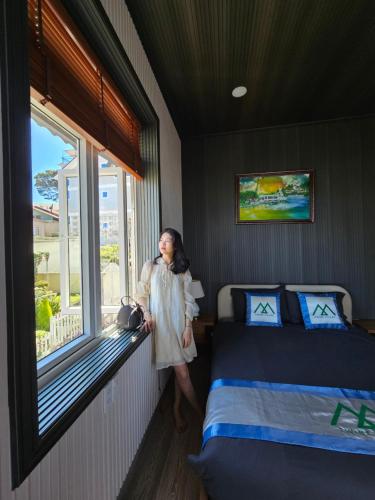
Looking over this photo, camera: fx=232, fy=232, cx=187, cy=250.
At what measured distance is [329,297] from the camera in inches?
99.1

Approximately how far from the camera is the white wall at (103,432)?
0.58 m

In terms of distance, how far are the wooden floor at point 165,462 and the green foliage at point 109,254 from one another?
124 centimetres

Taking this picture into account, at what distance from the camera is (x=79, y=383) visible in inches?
37.0

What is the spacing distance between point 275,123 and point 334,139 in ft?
2.40

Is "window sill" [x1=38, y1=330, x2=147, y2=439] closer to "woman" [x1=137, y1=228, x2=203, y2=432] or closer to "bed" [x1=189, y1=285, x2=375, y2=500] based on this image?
"woman" [x1=137, y1=228, x2=203, y2=432]

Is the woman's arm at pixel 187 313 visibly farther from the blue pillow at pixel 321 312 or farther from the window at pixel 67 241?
the blue pillow at pixel 321 312

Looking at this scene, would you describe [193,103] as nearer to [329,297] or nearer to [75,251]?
[75,251]

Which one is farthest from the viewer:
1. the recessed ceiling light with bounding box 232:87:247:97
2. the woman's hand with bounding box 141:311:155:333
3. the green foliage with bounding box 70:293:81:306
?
the recessed ceiling light with bounding box 232:87:247:97

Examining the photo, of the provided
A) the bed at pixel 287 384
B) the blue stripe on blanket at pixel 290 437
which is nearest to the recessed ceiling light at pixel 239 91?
the bed at pixel 287 384

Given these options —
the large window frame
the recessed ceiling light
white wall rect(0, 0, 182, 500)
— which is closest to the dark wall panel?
the recessed ceiling light

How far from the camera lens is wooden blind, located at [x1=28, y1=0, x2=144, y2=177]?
2.83 ft

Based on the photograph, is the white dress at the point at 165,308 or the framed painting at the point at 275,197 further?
the framed painting at the point at 275,197

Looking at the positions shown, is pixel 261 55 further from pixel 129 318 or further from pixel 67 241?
pixel 129 318

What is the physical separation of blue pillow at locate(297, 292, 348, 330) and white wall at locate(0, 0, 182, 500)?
1612 mm
